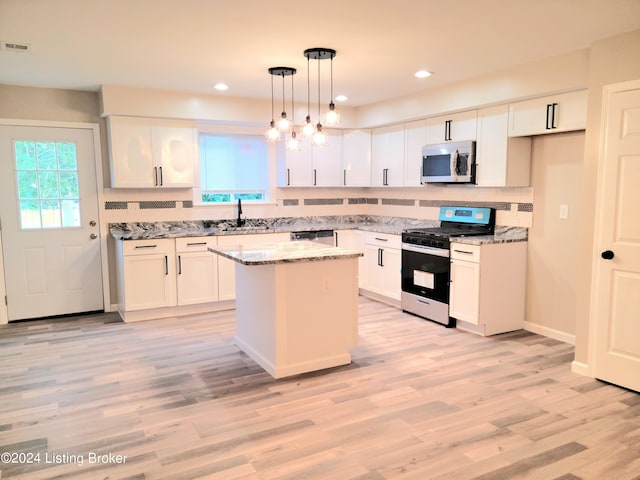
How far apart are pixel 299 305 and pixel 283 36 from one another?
1921 millimetres

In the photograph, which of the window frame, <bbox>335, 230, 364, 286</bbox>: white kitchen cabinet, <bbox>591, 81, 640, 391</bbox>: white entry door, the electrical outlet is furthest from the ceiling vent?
the electrical outlet

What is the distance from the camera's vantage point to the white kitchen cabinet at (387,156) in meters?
5.84

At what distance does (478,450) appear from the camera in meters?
2.55

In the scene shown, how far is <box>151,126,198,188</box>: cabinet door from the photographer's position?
17.3 ft

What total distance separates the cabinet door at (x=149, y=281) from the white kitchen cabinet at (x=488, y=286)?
2.97m

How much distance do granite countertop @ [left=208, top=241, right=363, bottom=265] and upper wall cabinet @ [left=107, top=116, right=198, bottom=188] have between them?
6.05ft

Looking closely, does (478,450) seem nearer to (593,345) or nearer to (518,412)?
(518,412)

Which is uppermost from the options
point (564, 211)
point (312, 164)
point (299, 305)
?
point (312, 164)

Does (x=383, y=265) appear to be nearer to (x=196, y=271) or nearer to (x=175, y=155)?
(x=196, y=271)

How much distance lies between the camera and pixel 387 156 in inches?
238

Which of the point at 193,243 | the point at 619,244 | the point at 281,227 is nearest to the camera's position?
the point at 619,244

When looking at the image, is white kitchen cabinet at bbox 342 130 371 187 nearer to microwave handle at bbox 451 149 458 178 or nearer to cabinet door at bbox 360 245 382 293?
cabinet door at bbox 360 245 382 293

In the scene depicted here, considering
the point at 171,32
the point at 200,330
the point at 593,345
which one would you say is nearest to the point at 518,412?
the point at 593,345

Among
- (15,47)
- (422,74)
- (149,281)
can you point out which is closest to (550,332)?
(422,74)
